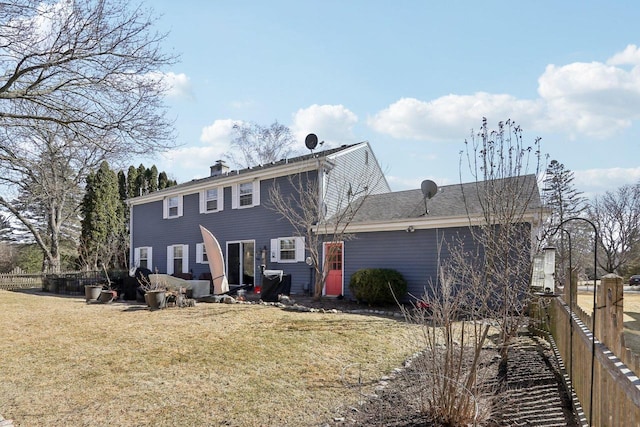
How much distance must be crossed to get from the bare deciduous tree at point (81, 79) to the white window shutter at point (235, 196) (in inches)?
266

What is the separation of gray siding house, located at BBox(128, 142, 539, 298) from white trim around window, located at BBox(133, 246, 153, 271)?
0.05 metres

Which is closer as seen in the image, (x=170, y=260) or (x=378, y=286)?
(x=378, y=286)

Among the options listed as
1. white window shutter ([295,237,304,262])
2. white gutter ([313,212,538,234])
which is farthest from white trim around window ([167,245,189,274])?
white gutter ([313,212,538,234])

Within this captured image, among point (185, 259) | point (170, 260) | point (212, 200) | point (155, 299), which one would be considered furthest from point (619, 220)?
point (155, 299)

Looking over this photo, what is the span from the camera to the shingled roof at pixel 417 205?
1199 cm

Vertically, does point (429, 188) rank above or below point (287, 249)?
above

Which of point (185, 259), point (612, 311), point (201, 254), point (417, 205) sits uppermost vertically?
point (417, 205)

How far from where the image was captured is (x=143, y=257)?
69.5 ft

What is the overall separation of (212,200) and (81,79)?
9.10 meters

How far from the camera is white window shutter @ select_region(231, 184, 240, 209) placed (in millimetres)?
17031

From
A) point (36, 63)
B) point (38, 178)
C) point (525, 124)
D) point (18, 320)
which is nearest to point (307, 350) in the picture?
point (525, 124)

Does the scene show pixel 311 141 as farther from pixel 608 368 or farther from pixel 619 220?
pixel 619 220

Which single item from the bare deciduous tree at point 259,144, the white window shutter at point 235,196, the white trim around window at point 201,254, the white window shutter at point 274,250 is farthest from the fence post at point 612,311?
the bare deciduous tree at point 259,144

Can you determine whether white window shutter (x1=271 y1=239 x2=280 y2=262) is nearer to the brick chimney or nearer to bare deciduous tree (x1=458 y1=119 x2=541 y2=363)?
the brick chimney
